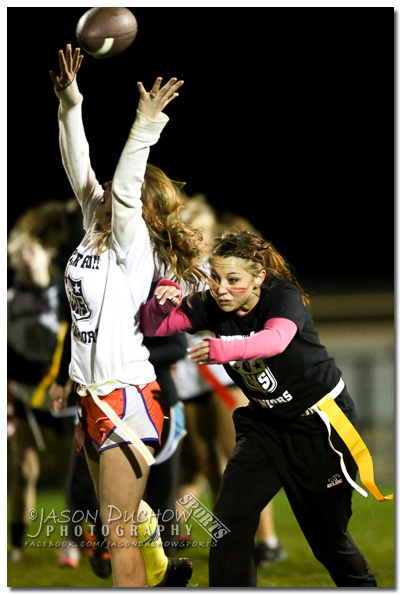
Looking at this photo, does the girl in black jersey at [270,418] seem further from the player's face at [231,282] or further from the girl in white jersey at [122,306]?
the girl in white jersey at [122,306]

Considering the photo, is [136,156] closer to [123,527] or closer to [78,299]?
[78,299]

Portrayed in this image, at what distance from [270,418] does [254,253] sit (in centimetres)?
70

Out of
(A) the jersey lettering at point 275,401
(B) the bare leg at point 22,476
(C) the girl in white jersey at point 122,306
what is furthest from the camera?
(B) the bare leg at point 22,476

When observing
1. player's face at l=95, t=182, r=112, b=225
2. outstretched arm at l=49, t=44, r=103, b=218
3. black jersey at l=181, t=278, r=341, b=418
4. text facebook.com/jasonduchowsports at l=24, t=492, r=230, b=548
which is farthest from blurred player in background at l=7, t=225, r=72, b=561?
black jersey at l=181, t=278, r=341, b=418

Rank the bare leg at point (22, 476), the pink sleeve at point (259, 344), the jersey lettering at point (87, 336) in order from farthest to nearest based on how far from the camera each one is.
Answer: the bare leg at point (22, 476), the jersey lettering at point (87, 336), the pink sleeve at point (259, 344)

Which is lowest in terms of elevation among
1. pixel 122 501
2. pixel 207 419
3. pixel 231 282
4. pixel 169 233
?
pixel 207 419

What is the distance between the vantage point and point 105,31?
3154 mm

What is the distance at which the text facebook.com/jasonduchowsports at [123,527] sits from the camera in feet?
9.59

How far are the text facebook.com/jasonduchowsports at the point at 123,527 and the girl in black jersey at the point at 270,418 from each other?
129 mm

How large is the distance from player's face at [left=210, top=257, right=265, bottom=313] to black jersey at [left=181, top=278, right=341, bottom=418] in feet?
0.29

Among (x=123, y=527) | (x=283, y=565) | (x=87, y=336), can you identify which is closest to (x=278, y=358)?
(x=87, y=336)

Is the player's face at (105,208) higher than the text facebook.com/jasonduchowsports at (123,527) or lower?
higher

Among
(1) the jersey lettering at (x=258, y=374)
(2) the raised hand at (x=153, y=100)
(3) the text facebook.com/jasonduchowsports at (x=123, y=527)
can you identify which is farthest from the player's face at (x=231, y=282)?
(3) the text facebook.com/jasonduchowsports at (x=123, y=527)
